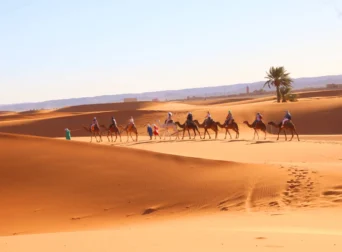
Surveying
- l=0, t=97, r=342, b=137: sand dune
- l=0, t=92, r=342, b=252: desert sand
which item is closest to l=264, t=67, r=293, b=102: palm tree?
l=0, t=97, r=342, b=137: sand dune

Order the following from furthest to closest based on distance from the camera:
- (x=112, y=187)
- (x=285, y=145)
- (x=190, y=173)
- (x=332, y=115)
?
(x=332, y=115)
(x=285, y=145)
(x=190, y=173)
(x=112, y=187)

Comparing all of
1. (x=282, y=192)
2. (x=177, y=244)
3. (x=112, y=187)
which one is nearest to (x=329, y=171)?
(x=282, y=192)

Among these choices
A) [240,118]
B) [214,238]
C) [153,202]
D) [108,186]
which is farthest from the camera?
[240,118]

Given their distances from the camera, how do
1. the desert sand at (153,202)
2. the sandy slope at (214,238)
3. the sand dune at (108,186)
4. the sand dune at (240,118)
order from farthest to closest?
the sand dune at (240,118), the sand dune at (108,186), the desert sand at (153,202), the sandy slope at (214,238)

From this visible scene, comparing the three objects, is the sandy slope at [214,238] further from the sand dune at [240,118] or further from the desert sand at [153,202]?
the sand dune at [240,118]

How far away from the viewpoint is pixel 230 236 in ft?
28.4

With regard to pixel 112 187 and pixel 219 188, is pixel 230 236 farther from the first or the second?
pixel 112 187

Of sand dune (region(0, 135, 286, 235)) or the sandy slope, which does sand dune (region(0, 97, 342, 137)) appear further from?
the sandy slope

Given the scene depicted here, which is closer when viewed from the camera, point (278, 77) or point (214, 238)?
point (214, 238)

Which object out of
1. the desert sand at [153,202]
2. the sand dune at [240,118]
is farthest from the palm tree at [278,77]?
the desert sand at [153,202]

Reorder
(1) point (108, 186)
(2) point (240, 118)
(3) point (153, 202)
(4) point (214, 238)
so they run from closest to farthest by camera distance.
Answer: (4) point (214, 238)
(3) point (153, 202)
(1) point (108, 186)
(2) point (240, 118)

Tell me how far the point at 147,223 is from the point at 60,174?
4388mm

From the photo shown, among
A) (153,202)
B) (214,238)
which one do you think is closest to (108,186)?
(153,202)

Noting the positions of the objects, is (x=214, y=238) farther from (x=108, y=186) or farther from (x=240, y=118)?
(x=240, y=118)
